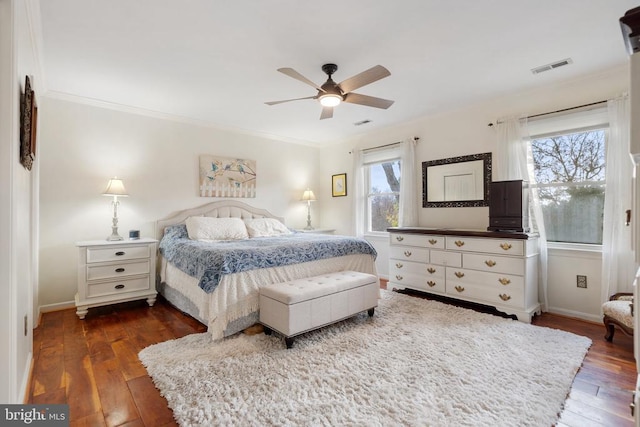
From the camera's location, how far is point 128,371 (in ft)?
7.14

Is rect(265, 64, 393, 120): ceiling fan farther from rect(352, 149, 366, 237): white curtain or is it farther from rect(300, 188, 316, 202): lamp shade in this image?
rect(300, 188, 316, 202): lamp shade

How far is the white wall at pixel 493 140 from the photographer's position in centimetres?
308

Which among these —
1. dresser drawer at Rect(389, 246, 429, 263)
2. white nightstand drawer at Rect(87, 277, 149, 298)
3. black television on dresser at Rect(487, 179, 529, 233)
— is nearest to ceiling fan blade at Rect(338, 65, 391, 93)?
black television on dresser at Rect(487, 179, 529, 233)

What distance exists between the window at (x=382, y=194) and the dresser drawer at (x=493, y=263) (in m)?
1.61

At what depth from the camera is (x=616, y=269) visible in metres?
2.88

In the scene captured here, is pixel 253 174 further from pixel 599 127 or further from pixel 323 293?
pixel 599 127

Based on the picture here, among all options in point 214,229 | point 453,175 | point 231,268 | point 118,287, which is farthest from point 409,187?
point 118,287

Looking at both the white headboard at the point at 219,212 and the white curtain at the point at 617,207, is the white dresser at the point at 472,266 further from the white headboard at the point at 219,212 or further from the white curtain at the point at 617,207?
the white headboard at the point at 219,212

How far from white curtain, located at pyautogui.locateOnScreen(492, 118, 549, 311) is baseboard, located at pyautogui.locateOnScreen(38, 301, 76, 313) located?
17.4ft

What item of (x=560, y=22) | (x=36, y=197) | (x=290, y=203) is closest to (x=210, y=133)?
(x=290, y=203)

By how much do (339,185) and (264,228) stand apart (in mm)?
1844

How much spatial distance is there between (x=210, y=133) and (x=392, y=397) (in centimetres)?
424

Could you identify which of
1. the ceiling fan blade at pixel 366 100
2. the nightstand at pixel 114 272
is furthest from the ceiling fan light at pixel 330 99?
the nightstand at pixel 114 272

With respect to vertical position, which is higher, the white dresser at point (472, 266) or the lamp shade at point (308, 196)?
the lamp shade at point (308, 196)
